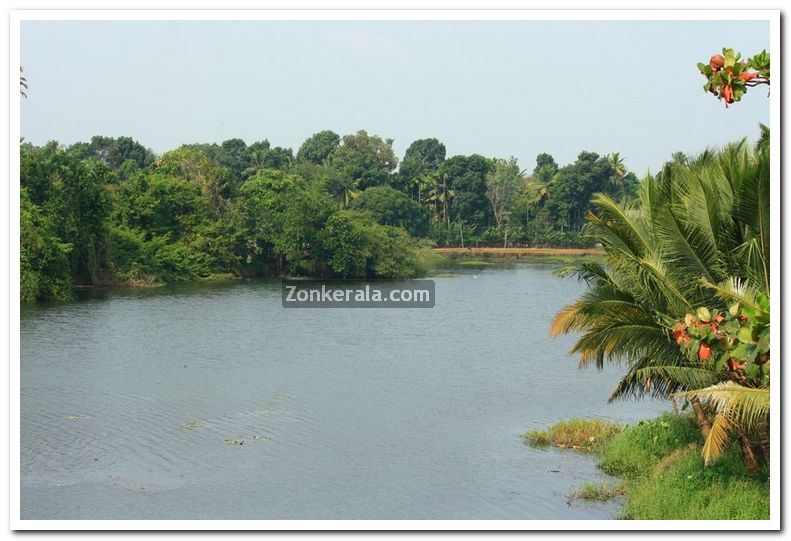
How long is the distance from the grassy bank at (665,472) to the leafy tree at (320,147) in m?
60.6

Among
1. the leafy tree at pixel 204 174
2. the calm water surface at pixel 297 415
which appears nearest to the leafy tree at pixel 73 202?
the calm water surface at pixel 297 415

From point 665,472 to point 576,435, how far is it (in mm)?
2873

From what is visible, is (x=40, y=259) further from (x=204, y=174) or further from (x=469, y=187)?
(x=469, y=187)

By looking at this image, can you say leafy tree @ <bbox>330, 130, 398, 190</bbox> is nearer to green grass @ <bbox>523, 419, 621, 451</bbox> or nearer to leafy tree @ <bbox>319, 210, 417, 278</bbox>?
leafy tree @ <bbox>319, 210, 417, 278</bbox>

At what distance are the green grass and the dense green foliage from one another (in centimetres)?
2043

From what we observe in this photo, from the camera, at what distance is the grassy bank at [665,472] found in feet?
35.0

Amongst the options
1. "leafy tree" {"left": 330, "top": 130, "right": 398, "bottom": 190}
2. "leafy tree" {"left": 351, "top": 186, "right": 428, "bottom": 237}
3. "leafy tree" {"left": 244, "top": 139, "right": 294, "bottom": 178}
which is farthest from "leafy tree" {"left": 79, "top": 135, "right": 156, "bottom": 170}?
"leafy tree" {"left": 351, "top": 186, "right": 428, "bottom": 237}

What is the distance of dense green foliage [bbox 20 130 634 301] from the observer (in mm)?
34656

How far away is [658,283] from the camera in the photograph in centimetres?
1091

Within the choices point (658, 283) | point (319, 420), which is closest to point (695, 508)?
point (658, 283)

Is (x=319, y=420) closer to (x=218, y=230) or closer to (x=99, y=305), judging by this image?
(x=99, y=305)

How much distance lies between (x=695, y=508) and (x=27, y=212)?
25841mm

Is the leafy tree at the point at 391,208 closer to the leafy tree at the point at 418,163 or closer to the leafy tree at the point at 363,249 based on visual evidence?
the leafy tree at the point at 418,163
